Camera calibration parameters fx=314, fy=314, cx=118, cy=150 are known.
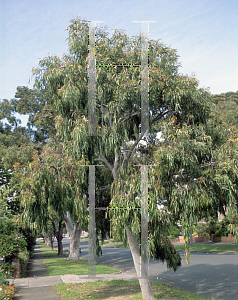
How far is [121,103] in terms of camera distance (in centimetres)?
809

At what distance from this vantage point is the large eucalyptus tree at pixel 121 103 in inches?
307

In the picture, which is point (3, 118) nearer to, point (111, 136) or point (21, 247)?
point (21, 247)

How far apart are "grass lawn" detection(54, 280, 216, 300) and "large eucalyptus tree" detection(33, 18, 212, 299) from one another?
4.05 ft

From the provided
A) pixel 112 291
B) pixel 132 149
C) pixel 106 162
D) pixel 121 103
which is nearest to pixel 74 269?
pixel 112 291

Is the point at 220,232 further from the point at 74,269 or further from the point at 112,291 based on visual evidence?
the point at 112,291

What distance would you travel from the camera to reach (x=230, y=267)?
1769 cm

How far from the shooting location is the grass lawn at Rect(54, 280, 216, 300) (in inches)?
387

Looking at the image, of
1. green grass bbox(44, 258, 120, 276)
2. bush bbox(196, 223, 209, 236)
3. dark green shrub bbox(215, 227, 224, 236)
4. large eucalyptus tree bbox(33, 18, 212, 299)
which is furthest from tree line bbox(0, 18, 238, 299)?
bush bbox(196, 223, 209, 236)

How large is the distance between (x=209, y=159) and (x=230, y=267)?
12098 millimetres

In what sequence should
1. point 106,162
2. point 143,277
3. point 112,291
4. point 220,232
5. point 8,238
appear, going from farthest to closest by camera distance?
point 220,232 → point 8,238 → point 112,291 → point 106,162 → point 143,277

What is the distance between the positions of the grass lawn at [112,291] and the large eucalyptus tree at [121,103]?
1.23 m

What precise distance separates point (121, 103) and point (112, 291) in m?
6.77

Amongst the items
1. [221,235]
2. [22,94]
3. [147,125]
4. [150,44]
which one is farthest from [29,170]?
[221,235]

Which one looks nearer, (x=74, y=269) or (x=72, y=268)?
(x=74, y=269)
